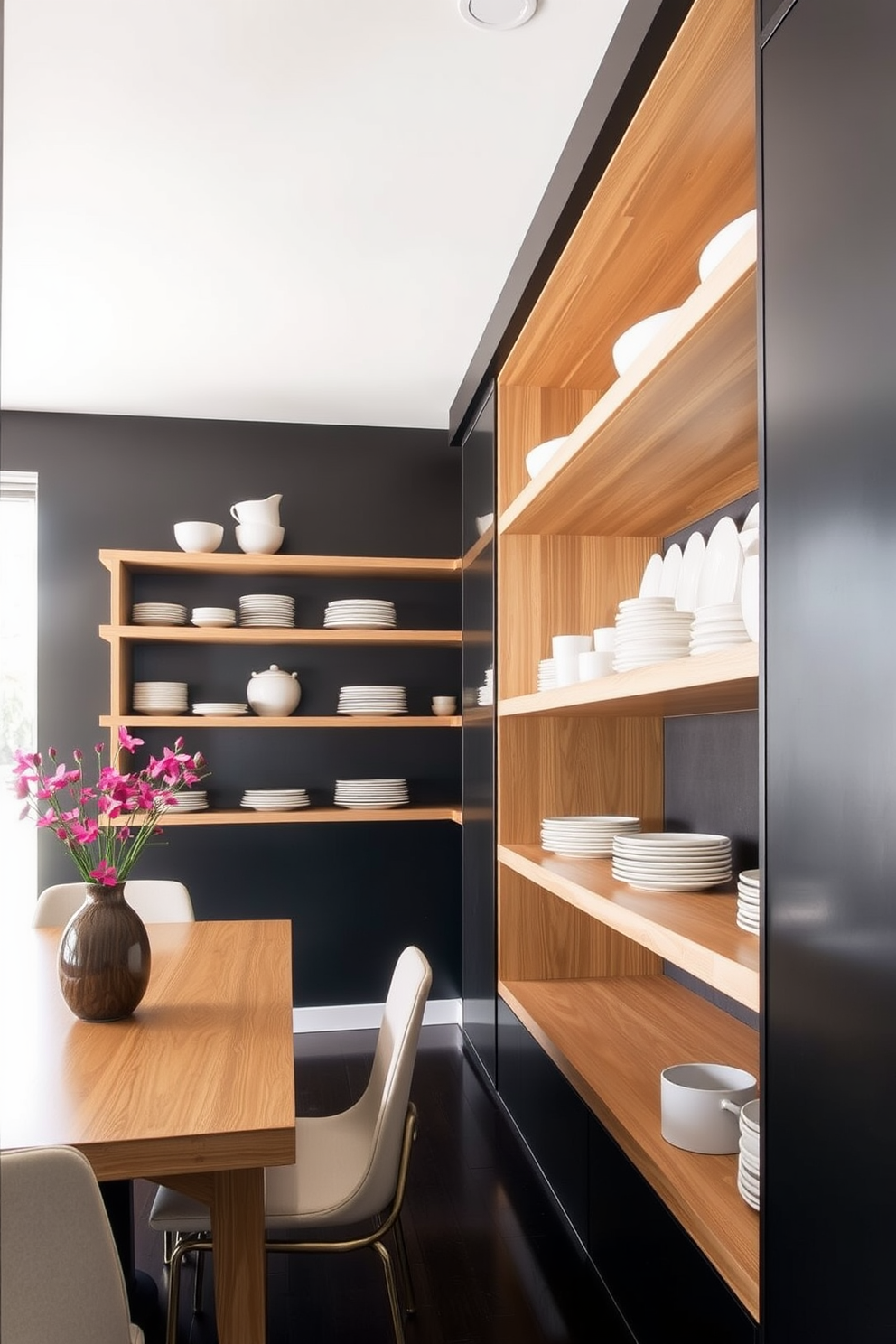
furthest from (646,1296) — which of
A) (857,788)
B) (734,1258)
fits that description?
(857,788)

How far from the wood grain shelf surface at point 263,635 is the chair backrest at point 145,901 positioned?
45.8 inches

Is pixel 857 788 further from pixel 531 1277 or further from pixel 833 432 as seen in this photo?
pixel 531 1277

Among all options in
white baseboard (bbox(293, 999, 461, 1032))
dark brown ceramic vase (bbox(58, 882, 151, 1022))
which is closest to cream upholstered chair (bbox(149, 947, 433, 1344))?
dark brown ceramic vase (bbox(58, 882, 151, 1022))

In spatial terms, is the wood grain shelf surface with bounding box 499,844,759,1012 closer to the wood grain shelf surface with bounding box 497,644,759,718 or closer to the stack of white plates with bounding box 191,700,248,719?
the wood grain shelf surface with bounding box 497,644,759,718

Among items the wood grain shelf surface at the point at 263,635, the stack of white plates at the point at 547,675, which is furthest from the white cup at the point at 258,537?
the stack of white plates at the point at 547,675

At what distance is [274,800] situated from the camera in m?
3.98

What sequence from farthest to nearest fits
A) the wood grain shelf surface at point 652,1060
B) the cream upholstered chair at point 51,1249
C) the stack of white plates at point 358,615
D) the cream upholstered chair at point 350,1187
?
the stack of white plates at point 358,615, the cream upholstered chair at point 350,1187, the wood grain shelf surface at point 652,1060, the cream upholstered chair at point 51,1249

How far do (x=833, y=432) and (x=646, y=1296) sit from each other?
1.58 m

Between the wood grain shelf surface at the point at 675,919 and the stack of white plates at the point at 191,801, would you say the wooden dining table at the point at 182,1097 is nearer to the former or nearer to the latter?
the wood grain shelf surface at the point at 675,919

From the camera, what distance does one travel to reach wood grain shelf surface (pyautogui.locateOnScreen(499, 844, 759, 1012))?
1434mm

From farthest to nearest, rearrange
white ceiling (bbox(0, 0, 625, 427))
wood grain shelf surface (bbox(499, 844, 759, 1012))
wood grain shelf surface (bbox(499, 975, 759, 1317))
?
1. white ceiling (bbox(0, 0, 625, 427))
2. wood grain shelf surface (bbox(499, 975, 759, 1317))
3. wood grain shelf surface (bbox(499, 844, 759, 1012))

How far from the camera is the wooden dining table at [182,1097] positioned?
1.30 meters

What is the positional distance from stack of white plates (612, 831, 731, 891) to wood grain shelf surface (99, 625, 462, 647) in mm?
1958

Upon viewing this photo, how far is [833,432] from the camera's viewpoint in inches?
43.9
